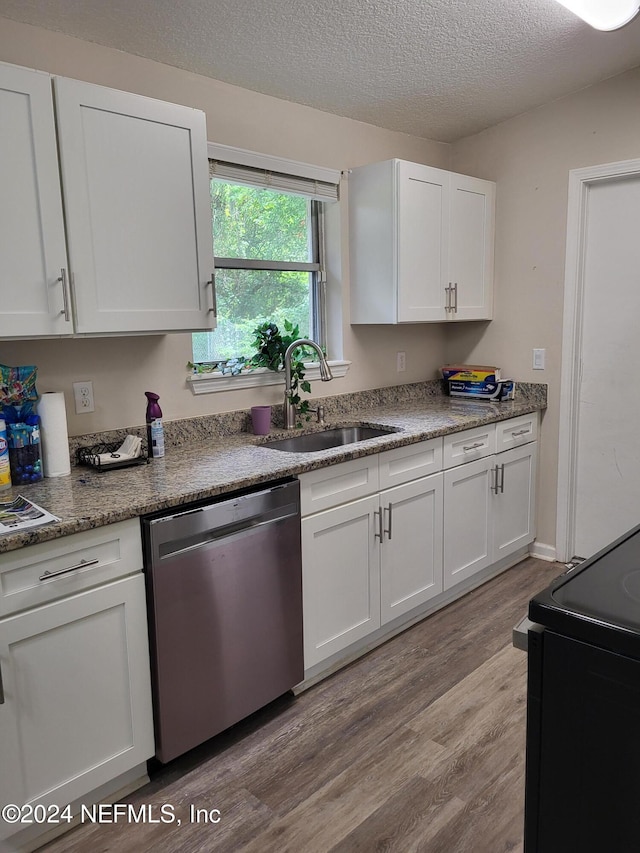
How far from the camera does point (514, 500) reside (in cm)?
339

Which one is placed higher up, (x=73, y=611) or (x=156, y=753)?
(x=73, y=611)

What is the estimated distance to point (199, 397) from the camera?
2.66 m

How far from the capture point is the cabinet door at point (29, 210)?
1750 millimetres

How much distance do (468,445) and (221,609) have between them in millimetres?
1496

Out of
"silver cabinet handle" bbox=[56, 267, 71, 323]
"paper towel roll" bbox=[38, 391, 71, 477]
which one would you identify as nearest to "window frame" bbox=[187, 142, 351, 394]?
"paper towel roll" bbox=[38, 391, 71, 477]

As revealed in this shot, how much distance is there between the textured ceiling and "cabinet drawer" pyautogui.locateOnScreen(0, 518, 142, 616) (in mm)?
1609

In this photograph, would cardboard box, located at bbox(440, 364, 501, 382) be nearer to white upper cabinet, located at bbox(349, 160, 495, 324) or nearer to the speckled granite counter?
the speckled granite counter

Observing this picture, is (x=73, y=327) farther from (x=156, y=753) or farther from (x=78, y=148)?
(x=156, y=753)

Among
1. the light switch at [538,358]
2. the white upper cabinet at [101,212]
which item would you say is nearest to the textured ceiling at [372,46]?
the white upper cabinet at [101,212]

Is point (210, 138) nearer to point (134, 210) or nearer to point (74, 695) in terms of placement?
point (134, 210)

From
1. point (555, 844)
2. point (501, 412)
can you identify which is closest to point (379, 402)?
point (501, 412)

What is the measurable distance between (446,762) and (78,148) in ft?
7.14

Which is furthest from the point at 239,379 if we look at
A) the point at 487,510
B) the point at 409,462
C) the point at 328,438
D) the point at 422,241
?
the point at 487,510

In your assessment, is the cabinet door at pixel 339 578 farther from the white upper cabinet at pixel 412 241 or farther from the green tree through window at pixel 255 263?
the white upper cabinet at pixel 412 241
